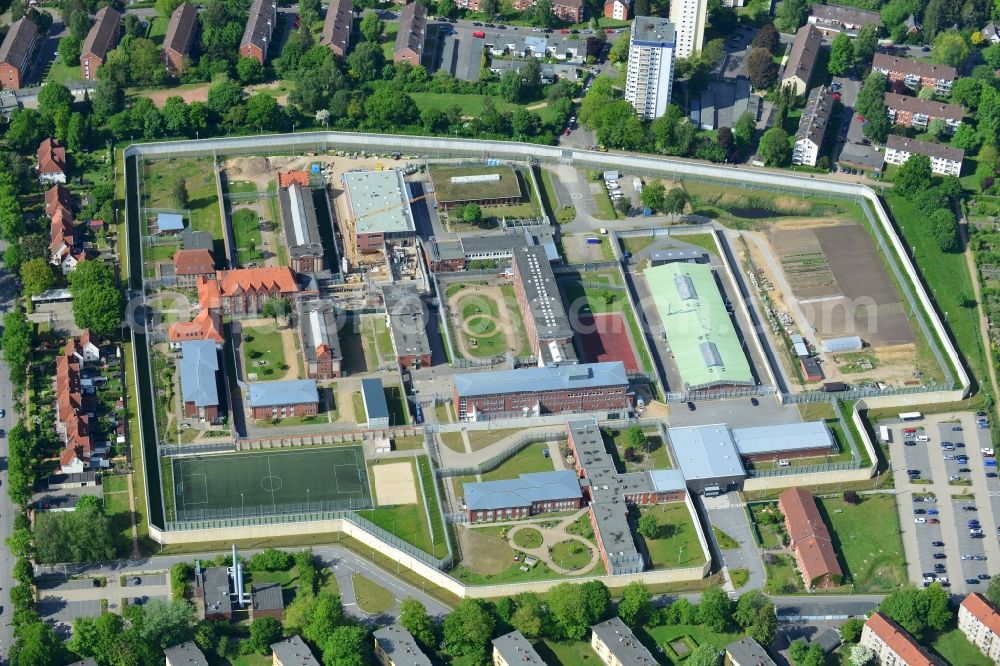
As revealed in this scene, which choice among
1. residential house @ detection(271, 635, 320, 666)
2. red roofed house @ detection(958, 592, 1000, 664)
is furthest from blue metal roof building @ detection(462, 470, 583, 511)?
red roofed house @ detection(958, 592, 1000, 664)

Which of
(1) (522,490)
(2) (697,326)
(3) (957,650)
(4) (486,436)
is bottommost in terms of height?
(3) (957,650)

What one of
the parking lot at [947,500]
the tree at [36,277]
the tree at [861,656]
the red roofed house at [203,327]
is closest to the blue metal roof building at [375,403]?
the red roofed house at [203,327]

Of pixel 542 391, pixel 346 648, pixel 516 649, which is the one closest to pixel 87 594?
pixel 346 648

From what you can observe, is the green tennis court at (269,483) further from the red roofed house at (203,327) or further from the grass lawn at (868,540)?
the grass lawn at (868,540)

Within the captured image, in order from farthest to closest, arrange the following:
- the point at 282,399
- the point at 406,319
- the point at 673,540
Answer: the point at 406,319 < the point at 282,399 < the point at 673,540

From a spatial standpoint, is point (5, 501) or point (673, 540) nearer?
point (673, 540)

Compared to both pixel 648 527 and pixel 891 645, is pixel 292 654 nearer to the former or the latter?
pixel 648 527

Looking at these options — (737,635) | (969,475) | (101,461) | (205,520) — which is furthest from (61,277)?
(969,475)

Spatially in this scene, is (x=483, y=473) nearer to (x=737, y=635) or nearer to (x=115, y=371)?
(x=737, y=635)
